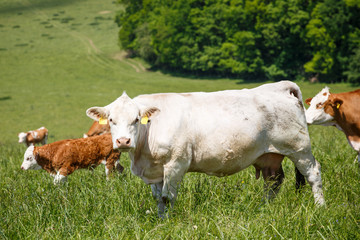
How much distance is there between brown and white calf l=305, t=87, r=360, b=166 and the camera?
751 cm

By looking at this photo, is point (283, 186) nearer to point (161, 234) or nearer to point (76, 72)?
point (161, 234)

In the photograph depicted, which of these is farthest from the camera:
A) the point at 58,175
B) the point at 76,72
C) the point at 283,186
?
the point at 76,72

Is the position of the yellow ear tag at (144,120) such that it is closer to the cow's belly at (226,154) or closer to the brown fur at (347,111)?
the cow's belly at (226,154)

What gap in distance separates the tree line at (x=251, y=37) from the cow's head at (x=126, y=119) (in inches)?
1655

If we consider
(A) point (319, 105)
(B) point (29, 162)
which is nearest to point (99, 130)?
(B) point (29, 162)

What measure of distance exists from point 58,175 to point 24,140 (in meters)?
12.7

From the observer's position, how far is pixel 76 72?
59562 mm

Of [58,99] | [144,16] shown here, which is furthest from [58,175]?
[144,16]

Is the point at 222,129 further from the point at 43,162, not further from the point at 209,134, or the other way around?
the point at 43,162

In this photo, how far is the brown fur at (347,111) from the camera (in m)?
7.50

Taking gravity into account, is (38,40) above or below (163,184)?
below

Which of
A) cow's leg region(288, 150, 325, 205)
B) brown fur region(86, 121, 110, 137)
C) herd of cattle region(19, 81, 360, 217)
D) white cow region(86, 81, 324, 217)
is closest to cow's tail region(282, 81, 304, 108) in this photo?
herd of cattle region(19, 81, 360, 217)

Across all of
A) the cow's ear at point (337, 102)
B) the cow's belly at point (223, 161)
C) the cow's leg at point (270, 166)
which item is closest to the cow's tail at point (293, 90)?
the cow's leg at point (270, 166)

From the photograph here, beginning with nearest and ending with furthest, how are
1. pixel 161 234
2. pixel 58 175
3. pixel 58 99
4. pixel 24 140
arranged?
1. pixel 161 234
2. pixel 58 175
3. pixel 24 140
4. pixel 58 99
